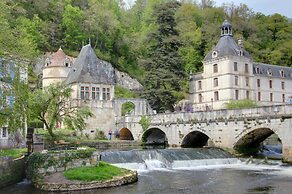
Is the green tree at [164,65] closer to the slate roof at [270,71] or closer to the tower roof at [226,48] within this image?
the tower roof at [226,48]

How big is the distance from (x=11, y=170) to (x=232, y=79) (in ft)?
130

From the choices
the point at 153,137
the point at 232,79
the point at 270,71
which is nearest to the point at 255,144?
the point at 153,137

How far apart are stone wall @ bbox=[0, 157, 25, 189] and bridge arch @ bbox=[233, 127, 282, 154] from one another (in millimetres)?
17604

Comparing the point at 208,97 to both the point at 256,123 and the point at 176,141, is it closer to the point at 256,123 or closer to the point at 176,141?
the point at 176,141

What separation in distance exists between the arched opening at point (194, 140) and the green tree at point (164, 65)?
42.8 ft

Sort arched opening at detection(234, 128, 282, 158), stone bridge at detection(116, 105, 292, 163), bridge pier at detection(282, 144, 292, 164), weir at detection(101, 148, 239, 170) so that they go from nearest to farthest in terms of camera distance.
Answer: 1. weir at detection(101, 148, 239, 170)
2. bridge pier at detection(282, 144, 292, 164)
3. stone bridge at detection(116, 105, 292, 163)
4. arched opening at detection(234, 128, 282, 158)

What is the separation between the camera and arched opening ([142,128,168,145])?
43.4 metres

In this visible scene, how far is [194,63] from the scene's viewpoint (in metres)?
69.4

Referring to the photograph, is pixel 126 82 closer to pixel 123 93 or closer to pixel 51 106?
pixel 123 93

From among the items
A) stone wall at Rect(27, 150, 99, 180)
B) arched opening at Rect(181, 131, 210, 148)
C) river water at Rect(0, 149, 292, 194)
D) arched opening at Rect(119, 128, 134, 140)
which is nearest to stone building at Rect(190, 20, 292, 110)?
arched opening at Rect(119, 128, 134, 140)

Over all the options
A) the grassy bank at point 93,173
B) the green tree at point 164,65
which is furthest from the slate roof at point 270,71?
the grassy bank at point 93,173

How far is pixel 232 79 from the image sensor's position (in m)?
53.9

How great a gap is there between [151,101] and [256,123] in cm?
2345

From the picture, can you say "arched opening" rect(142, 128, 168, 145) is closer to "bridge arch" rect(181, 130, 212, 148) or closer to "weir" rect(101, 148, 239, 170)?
"bridge arch" rect(181, 130, 212, 148)
